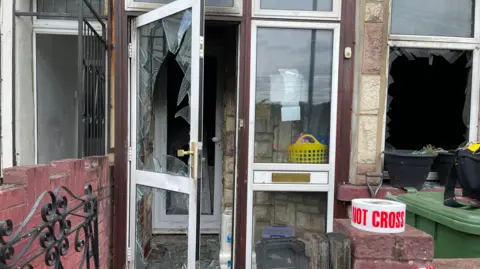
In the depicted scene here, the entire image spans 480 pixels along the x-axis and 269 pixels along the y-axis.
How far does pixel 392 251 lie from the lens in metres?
1.36

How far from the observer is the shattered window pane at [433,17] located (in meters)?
3.25

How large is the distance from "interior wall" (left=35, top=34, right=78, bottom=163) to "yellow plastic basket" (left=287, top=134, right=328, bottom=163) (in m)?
1.96

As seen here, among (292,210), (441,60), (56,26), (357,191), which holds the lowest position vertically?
(292,210)

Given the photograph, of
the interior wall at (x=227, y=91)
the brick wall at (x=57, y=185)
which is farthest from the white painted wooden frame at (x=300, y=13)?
the brick wall at (x=57, y=185)

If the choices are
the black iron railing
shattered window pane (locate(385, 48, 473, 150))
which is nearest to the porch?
shattered window pane (locate(385, 48, 473, 150))

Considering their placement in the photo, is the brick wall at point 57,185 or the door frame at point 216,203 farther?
the door frame at point 216,203

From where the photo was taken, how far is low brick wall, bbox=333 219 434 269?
1.35 meters

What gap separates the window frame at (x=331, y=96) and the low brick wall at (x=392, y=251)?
1826 mm

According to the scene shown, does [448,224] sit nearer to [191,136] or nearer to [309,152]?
[309,152]

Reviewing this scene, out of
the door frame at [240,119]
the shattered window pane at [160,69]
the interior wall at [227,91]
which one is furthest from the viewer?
the interior wall at [227,91]

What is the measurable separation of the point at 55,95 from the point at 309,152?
2.66m

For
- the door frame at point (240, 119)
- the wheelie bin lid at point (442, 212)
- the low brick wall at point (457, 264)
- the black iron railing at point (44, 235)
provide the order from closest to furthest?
the black iron railing at point (44, 235)
the low brick wall at point (457, 264)
the wheelie bin lid at point (442, 212)
the door frame at point (240, 119)

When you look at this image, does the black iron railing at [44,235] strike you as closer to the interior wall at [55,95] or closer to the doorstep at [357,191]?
the interior wall at [55,95]

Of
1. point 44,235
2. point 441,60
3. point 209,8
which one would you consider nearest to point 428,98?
point 441,60
